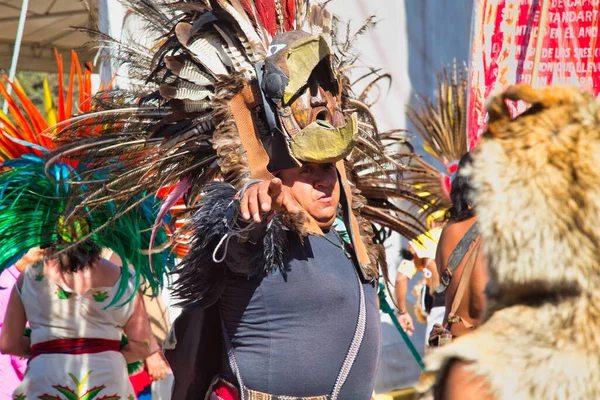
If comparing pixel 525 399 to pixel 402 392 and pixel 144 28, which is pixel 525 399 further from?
pixel 402 392

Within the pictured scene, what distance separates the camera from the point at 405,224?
3018 mm

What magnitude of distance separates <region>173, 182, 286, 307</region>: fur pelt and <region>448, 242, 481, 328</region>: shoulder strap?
1244 millimetres

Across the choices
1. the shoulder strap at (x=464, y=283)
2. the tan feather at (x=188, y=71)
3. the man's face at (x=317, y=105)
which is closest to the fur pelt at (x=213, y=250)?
the man's face at (x=317, y=105)

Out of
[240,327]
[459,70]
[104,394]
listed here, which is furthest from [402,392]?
[240,327]

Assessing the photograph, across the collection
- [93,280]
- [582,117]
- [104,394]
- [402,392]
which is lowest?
[402,392]

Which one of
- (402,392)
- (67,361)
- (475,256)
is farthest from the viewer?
(402,392)

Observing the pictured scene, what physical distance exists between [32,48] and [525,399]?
8.10 m

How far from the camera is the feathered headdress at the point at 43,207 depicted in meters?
3.24

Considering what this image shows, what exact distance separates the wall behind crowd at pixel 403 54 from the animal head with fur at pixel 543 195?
4783 mm

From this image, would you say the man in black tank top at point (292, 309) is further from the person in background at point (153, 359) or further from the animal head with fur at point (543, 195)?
the person in background at point (153, 359)

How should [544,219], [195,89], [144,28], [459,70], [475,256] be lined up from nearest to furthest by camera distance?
[544,219] < [195,89] < [144,28] < [475,256] < [459,70]

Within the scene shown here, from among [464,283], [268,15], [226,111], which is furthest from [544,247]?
[464,283]

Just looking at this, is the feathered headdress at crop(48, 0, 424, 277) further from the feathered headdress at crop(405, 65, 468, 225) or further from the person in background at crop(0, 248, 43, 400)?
the feathered headdress at crop(405, 65, 468, 225)

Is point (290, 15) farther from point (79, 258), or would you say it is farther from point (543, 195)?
point (543, 195)
